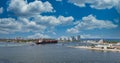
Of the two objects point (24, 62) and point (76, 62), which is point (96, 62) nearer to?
point (76, 62)

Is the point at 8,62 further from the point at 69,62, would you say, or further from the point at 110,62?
the point at 110,62

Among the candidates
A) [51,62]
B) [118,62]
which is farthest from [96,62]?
[51,62]

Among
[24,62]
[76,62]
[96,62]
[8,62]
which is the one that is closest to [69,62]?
[76,62]

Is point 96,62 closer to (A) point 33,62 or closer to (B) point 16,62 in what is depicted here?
(A) point 33,62

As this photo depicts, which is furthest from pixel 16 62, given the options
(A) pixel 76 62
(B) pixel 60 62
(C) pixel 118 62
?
(C) pixel 118 62

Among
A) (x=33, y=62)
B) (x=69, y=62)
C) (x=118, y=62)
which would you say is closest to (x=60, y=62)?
(x=69, y=62)

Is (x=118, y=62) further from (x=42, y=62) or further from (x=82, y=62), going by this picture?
(x=42, y=62)
